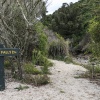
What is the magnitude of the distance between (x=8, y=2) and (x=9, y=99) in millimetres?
4413

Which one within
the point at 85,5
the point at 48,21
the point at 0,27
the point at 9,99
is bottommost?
the point at 9,99

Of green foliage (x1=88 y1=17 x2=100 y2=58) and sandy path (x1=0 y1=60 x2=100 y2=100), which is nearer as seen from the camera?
sandy path (x1=0 y1=60 x2=100 y2=100)

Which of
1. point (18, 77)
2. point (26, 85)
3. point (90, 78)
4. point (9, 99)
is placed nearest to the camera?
point (9, 99)

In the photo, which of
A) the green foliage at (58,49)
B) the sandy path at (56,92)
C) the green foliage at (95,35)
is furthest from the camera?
the green foliage at (58,49)

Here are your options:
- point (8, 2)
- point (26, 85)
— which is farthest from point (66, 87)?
point (8, 2)

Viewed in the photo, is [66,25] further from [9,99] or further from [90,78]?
[9,99]

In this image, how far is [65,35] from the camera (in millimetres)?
27609

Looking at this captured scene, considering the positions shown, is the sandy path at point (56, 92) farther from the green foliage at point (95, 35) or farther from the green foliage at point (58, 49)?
the green foliage at point (58, 49)

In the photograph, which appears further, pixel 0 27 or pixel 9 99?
pixel 0 27

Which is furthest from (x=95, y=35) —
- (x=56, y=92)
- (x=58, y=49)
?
(x=58, y=49)

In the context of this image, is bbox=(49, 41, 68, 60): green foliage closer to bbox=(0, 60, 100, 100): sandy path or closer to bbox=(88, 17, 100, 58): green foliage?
bbox=(88, 17, 100, 58): green foliage

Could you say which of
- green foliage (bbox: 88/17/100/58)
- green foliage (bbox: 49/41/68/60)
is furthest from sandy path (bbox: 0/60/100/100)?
green foliage (bbox: 49/41/68/60)

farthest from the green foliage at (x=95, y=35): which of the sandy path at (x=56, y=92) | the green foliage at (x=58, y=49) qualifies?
the green foliage at (x=58, y=49)

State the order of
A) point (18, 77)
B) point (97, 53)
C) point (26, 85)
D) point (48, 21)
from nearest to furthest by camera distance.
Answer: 1. point (26, 85)
2. point (18, 77)
3. point (97, 53)
4. point (48, 21)
